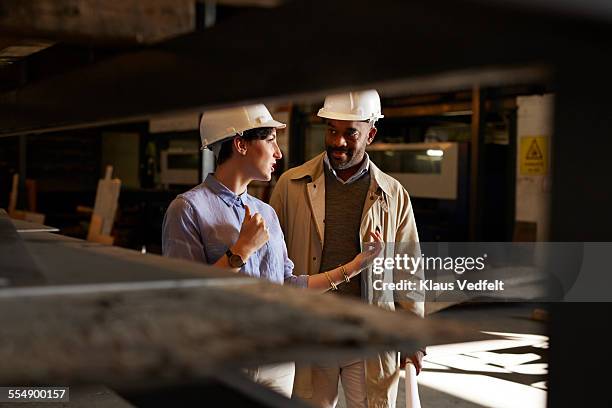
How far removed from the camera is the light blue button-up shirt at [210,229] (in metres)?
2.25

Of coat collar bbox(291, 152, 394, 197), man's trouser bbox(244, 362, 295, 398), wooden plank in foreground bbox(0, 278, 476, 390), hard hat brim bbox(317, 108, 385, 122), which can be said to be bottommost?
man's trouser bbox(244, 362, 295, 398)

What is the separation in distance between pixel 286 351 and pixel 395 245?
2466 mm

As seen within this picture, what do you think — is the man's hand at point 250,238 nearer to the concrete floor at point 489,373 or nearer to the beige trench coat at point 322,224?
the beige trench coat at point 322,224

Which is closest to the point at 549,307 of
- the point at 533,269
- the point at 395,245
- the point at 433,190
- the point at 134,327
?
the point at 134,327

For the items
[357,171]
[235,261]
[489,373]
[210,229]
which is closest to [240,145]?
[210,229]

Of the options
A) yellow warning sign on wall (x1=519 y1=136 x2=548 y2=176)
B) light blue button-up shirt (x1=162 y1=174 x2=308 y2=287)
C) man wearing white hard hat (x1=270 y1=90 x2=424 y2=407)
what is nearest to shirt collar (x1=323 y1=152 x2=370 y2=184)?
man wearing white hard hat (x1=270 y1=90 x2=424 y2=407)

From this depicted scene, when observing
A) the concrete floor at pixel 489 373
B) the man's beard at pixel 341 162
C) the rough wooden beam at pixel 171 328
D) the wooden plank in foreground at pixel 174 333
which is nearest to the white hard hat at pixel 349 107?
the man's beard at pixel 341 162

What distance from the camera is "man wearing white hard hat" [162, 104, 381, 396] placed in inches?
87.9

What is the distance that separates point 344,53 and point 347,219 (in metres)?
2.40

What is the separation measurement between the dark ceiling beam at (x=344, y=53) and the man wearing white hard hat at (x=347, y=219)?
2064mm

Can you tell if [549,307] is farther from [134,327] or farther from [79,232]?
[79,232]

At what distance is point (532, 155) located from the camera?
21.2 ft

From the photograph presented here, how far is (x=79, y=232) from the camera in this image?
7961 millimetres

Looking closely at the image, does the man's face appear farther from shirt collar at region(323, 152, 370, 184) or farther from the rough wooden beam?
the rough wooden beam
